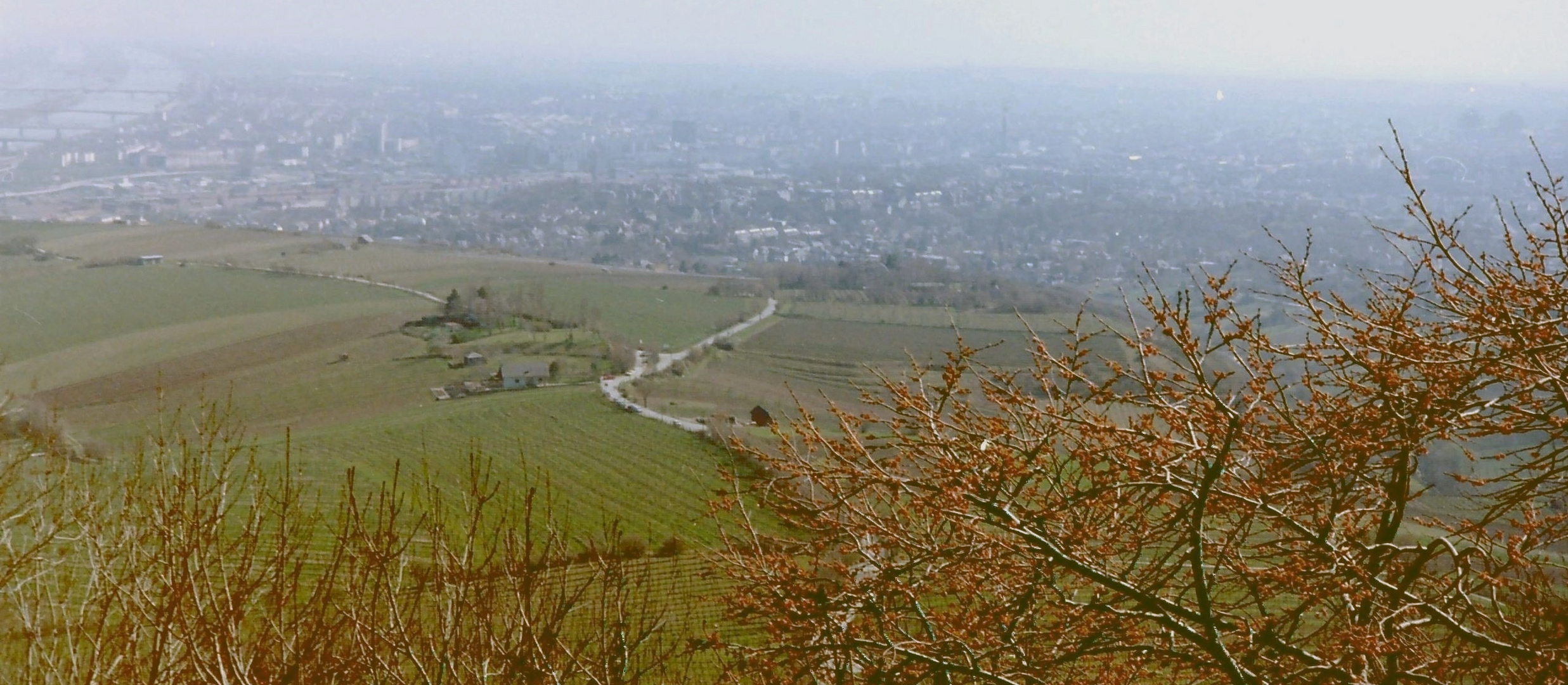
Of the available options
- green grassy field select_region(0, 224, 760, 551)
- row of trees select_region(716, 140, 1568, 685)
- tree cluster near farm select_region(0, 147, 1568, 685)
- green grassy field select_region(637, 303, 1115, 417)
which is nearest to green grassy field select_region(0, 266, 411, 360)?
green grassy field select_region(0, 224, 760, 551)

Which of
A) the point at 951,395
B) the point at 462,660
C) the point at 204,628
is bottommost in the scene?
the point at 462,660

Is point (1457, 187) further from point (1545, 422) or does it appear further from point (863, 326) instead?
point (1545, 422)

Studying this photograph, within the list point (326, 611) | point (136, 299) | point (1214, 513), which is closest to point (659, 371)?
point (136, 299)

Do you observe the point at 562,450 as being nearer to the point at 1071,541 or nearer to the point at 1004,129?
the point at 1071,541

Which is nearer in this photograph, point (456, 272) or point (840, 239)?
point (456, 272)

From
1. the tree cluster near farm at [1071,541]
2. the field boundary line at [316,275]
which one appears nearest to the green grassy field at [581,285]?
the field boundary line at [316,275]

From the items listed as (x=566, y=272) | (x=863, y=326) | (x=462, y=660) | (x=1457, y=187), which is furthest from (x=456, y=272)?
(x=462, y=660)
